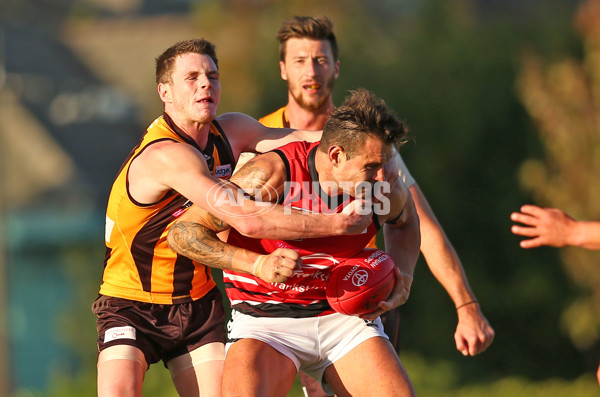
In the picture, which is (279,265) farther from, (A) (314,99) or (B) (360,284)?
(A) (314,99)

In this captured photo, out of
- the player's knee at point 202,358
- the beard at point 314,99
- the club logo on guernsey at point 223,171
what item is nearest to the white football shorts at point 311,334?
the player's knee at point 202,358

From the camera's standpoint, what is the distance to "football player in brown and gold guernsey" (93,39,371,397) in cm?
560

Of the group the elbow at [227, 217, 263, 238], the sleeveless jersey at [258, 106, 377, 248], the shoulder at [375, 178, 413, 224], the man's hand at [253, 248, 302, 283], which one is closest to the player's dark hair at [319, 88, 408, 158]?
the shoulder at [375, 178, 413, 224]

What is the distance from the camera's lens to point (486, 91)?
21.2 meters

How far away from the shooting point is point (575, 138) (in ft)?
62.4

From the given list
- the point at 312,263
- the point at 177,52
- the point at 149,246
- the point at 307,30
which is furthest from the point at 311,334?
the point at 307,30

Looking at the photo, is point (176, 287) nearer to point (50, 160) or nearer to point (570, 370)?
point (570, 370)

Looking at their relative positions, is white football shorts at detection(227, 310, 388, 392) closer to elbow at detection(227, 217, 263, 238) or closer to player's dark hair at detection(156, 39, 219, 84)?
elbow at detection(227, 217, 263, 238)

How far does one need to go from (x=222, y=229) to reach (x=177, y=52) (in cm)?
122

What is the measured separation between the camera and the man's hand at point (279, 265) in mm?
4984

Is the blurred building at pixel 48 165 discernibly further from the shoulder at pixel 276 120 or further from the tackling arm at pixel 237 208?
the tackling arm at pixel 237 208

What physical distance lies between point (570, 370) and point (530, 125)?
19.1ft

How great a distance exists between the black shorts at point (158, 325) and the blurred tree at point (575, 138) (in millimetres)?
14097

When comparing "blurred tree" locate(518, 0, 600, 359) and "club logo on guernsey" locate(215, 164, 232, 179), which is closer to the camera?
"club logo on guernsey" locate(215, 164, 232, 179)
